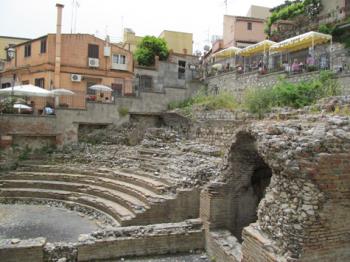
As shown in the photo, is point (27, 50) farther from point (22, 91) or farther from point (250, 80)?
point (250, 80)

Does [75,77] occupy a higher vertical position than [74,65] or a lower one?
lower

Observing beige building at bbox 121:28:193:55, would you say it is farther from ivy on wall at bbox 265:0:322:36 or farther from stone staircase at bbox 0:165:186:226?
stone staircase at bbox 0:165:186:226

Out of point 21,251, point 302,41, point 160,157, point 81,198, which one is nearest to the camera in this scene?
point 21,251

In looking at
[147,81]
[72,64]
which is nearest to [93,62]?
[72,64]

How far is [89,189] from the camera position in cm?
1400

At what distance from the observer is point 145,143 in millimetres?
18312

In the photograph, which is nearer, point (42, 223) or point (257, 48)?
→ point (42, 223)

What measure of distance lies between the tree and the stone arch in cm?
2267

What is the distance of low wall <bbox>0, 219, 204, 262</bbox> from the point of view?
852 cm

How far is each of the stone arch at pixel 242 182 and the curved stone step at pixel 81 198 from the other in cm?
347

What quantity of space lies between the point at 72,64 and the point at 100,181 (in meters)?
13.3

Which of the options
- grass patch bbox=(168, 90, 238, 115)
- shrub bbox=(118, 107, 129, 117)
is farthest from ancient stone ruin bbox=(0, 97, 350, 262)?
shrub bbox=(118, 107, 129, 117)

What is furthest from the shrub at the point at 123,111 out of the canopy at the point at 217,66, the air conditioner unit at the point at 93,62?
the canopy at the point at 217,66

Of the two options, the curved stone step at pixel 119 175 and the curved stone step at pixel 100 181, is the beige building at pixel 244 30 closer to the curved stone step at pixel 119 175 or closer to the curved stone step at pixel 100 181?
the curved stone step at pixel 119 175
